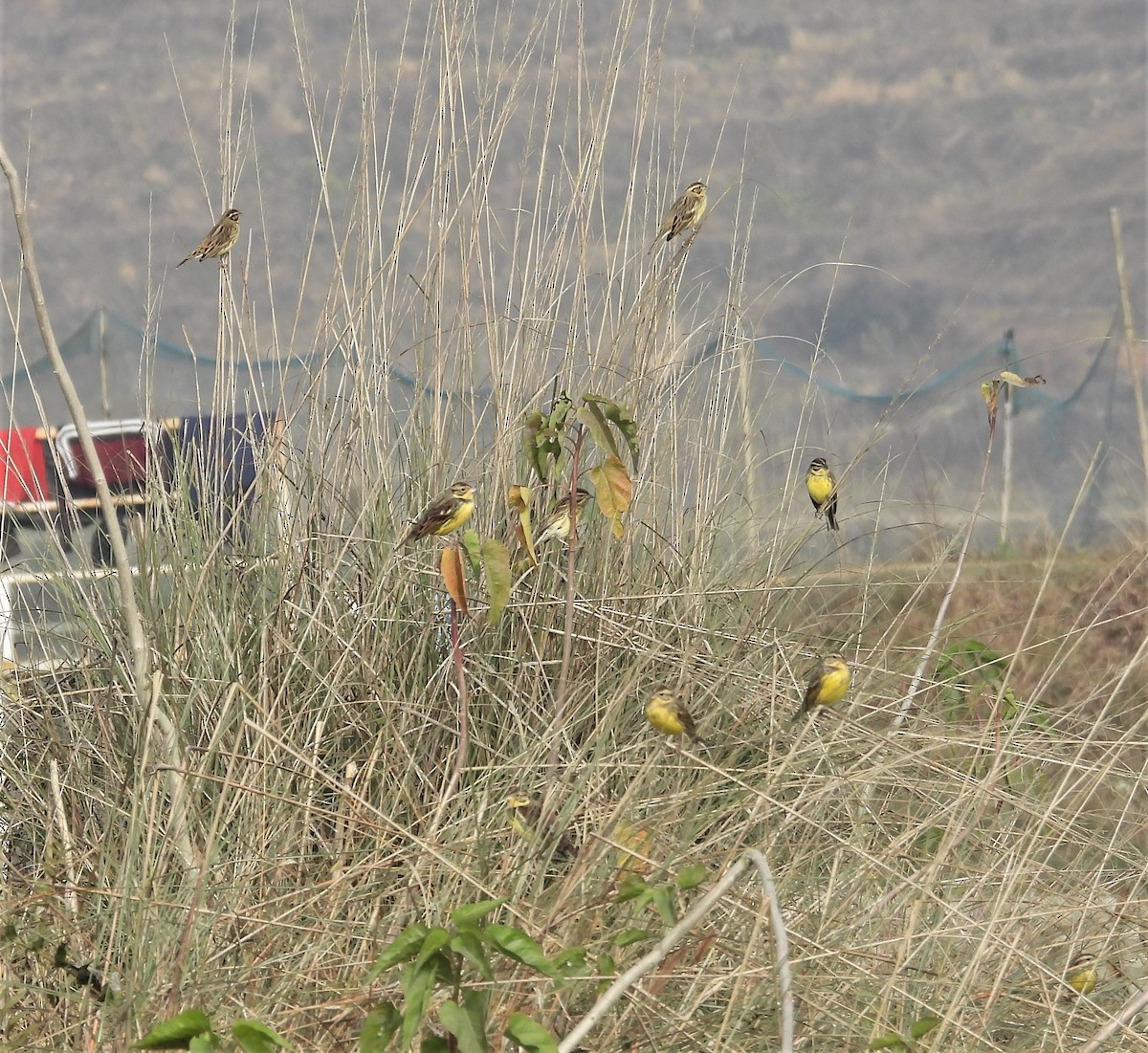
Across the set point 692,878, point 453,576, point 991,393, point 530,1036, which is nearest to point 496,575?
point 453,576

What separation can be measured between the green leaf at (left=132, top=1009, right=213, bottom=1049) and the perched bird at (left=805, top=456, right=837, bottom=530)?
1257 millimetres

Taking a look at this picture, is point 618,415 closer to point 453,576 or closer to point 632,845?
point 453,576

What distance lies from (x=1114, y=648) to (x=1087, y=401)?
258 cm

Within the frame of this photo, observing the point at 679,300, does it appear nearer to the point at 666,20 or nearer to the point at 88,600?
the point at 666,20

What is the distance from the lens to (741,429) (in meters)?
2.49

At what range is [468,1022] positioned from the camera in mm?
1040

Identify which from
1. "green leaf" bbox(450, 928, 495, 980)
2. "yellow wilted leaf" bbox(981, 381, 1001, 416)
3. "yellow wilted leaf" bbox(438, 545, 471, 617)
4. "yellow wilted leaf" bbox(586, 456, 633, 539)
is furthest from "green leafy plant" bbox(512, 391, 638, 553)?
"yellow wilted leaf" bbox(981, 381, 1001, 416)

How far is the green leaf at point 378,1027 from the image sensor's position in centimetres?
109

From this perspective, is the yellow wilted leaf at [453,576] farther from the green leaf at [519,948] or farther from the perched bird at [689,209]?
the perched bird at [689,209]

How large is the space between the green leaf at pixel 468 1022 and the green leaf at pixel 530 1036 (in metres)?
0.03

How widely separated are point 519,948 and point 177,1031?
27 centimetres

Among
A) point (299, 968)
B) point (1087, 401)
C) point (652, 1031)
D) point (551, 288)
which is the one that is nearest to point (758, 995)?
point (652, 1031)

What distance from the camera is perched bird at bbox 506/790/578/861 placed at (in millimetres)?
1383

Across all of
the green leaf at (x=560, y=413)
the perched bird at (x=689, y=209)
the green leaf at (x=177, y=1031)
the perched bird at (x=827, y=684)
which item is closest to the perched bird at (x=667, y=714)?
the perched bird at (x=827, y=684)
